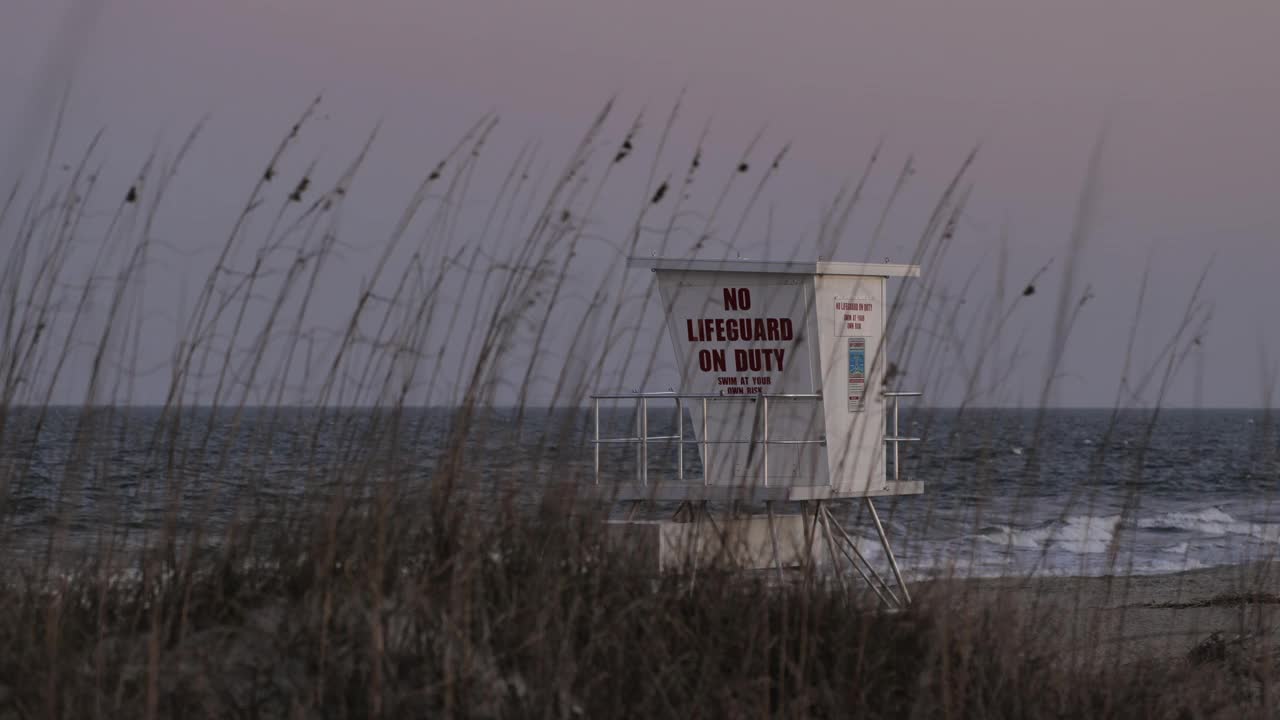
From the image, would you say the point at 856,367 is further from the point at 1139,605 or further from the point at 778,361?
the point at 1139,605

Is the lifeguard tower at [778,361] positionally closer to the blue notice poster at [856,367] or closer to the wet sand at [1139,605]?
the blue notice poster at [856,367]

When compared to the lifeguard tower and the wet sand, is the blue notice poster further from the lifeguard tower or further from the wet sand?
the wet sand

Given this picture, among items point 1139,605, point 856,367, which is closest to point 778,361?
point 856,367

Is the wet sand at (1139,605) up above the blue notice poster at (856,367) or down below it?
below

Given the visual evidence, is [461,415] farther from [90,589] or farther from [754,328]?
[754,328]

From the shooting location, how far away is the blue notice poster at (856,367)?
1041cm

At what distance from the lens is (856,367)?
1048cm

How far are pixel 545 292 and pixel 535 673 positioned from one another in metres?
1.21

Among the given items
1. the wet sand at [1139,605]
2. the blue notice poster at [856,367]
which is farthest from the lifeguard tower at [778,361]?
the wet sand at [1139,605]

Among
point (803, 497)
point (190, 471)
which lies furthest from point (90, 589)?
point (803, 497)

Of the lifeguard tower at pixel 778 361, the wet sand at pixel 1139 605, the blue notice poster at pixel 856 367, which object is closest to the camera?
the wet sand at pixel 1139 605

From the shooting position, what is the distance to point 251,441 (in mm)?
4383

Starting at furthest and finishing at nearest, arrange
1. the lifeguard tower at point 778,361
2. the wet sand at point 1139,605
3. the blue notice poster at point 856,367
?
the blue notice poster at point 856,367, the lifeguard tower at point 778,361, the wet sand at point 1139,605

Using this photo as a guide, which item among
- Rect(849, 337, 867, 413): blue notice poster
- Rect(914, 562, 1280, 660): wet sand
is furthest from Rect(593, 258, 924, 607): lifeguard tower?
Rect(914, 562, 1280, 660): wet sand
